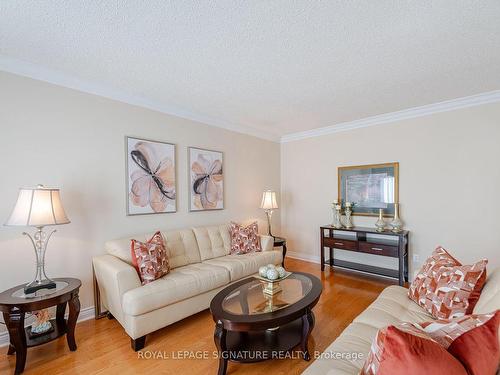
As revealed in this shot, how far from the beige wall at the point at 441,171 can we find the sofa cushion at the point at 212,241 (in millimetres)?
1924

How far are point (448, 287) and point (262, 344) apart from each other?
4.38 ft

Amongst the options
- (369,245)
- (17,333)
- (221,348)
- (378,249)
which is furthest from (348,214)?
(17,333)

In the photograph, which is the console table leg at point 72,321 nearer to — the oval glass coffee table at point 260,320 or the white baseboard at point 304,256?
the oval glass coffee table at point 260,320

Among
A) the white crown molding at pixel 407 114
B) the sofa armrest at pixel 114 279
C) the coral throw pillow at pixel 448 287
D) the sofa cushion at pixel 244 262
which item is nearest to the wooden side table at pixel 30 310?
the sofa armrest at pixel 114 279

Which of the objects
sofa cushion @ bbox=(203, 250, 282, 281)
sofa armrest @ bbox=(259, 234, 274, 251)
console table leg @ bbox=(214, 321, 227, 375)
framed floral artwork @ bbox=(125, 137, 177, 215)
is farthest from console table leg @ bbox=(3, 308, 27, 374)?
sofa armrest @ bbox=(259, 234, 274, 251)

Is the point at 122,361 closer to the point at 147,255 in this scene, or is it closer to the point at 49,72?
the point at 147,255

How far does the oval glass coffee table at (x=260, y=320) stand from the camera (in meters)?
1.63

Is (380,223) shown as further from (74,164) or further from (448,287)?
(74,164)

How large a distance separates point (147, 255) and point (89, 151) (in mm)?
1265

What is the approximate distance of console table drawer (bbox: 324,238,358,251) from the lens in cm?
361

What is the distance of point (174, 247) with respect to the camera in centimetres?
287

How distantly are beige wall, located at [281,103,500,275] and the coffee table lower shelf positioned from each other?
2.48 m

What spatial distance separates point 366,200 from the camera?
12.7 feet

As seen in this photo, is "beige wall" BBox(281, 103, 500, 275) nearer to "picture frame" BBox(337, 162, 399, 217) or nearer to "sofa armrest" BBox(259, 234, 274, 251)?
"picture frame" BBox(337, 162, 399, 217)
